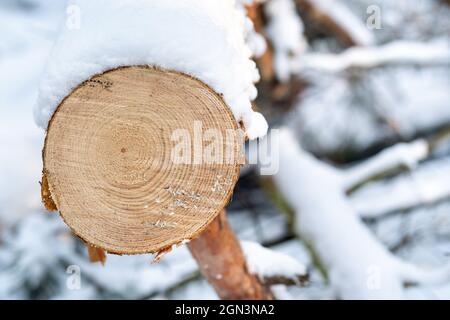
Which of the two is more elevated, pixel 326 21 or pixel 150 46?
pixel 150 46

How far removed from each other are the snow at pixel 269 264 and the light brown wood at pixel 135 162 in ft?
1.60

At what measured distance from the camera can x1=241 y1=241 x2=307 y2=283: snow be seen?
1334mm

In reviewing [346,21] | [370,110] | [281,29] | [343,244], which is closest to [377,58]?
[346,21]

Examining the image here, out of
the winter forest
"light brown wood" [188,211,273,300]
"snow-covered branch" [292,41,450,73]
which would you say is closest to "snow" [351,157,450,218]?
the winter forest

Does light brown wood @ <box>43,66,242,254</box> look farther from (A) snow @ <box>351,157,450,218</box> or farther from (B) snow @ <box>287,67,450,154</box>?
(B) snow @ <box>287,67,450,154</box>

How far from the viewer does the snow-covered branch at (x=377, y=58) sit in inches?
91.3

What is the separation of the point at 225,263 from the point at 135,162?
1.68ft

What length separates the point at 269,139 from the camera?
7.16 ft

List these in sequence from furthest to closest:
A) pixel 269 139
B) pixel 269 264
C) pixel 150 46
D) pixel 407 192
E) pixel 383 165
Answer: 1. pixel 407 192
2. pixel 269 139
3. pixel 383 165
4. pixel 269 264
5. pixel 150 46

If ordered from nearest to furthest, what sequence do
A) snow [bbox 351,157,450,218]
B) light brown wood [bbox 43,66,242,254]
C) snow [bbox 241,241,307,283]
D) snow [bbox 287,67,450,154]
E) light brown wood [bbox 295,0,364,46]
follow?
light brown wood [bbox 43,66,242,254], snow [bbox 241,241,307,283], snow [bbox 351,157,450,218], light brown wood [bbox 295,0,364,46], snow [bbox 287,67,450,154]

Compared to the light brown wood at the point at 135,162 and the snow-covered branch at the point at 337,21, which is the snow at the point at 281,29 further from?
the light brown wood at the point at 135,162

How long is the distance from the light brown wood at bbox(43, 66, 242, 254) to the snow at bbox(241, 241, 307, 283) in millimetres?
489

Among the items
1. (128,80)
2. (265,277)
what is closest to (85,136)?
(128,80)

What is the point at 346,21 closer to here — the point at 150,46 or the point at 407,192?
the point at 407,192
